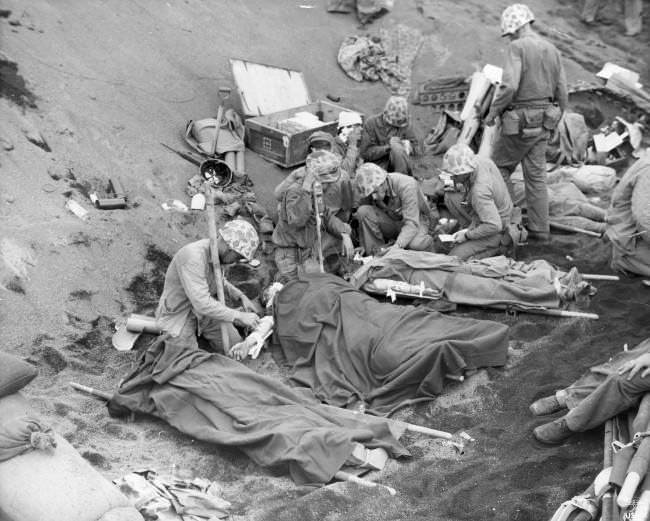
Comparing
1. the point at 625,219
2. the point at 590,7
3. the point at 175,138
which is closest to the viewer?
the point at 625,219

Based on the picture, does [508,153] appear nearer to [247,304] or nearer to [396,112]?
[396,112]

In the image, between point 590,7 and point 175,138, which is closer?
point 175,138

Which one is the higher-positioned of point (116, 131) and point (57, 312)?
point (116, 131)

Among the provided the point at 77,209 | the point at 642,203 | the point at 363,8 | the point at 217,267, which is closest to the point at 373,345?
the point at 217,267

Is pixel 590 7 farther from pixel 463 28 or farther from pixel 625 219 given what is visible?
pixel 625 219

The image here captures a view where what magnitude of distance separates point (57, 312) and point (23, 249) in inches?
26.0

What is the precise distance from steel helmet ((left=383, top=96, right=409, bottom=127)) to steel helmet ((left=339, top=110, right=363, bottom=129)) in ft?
2.28

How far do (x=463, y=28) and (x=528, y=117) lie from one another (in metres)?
4.26

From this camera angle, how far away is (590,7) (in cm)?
1266

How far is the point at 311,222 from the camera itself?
757 centimetres

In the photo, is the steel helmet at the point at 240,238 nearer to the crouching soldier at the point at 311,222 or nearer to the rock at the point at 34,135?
the crouching soldier at the point at 311,222

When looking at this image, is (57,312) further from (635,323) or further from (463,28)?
(463,28)

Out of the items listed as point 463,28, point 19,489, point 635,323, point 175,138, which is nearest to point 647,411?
point 635,323

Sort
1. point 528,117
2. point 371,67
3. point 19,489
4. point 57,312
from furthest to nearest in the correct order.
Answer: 1. point 371,67
2. point 528,117
3. point 57,312
4. point 19,489
